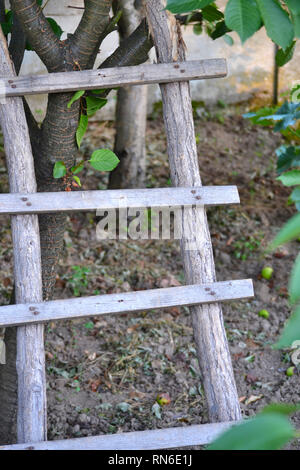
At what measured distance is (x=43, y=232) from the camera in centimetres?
213

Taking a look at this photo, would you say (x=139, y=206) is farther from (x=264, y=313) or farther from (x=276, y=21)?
(x=264, y=313)

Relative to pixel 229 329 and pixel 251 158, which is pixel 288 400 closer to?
pixel 229 329

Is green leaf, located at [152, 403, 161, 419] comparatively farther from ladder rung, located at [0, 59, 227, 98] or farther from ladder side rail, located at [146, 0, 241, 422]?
ladder rung, located at [0, 59, 227, 98]

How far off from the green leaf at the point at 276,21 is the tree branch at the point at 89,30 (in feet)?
2.84

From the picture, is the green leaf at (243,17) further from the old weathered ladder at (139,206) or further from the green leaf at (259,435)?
the green leaf at (259,435)

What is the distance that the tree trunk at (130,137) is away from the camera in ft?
11.9

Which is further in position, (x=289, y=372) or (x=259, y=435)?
(x=289, y=372)

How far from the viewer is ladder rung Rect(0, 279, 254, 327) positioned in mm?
1724

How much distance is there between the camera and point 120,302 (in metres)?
1.75

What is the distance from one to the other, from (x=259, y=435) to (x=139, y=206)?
1.38m

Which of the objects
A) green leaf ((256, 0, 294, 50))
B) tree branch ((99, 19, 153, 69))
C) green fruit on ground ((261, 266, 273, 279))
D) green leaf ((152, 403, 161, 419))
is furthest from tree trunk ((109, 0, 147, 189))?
green leaf ((256, 0, 294, 50))

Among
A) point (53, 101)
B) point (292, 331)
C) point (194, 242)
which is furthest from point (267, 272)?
point (292, 331)

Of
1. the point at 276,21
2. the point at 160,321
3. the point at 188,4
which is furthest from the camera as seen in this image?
the point at 160,321
